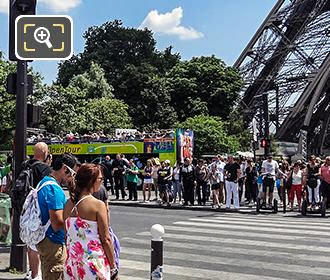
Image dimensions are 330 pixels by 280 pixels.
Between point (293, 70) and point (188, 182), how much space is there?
1553 inches

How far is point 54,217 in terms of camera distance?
15.8 ft

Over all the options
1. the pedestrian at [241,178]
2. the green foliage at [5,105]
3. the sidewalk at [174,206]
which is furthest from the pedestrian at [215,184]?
the green foliage at [5,105]

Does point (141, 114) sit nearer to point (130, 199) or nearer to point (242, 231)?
point (130, 199)

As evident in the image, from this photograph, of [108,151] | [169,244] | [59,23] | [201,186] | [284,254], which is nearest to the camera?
[59,23]

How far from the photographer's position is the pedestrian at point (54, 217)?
4.85 meters

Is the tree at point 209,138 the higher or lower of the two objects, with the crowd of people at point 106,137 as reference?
higher

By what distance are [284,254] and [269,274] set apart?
1520 millimetres

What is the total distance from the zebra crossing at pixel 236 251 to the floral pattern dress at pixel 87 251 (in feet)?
10.8

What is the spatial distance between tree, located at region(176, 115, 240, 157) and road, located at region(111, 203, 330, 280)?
2760 centimetres

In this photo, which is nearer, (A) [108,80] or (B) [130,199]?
(B) [130,199]

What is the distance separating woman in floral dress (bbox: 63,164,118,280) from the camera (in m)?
4.02

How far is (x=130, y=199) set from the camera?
20281 mm

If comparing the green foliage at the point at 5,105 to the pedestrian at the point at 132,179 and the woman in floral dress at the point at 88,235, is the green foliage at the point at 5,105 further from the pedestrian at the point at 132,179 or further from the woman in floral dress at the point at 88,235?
the woman in floral dress at the point at 88,235

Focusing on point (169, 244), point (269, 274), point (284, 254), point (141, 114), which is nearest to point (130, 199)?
point (169, 244)
